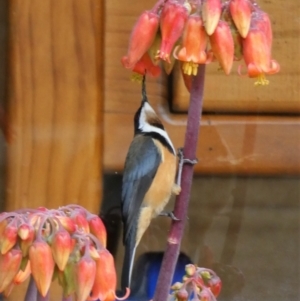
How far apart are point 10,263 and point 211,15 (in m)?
0.25

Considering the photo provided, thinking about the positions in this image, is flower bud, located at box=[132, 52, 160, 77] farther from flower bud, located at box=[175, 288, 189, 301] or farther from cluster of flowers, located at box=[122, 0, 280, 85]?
flower bud, located at box=[175, 288, 189, 301]

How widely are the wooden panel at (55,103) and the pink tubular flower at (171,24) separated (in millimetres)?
446

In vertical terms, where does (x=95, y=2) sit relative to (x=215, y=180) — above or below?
above

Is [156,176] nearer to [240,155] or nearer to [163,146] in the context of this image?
[163,146]

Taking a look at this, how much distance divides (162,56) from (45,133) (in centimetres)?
48

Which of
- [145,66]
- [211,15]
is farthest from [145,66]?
→ [211,15]

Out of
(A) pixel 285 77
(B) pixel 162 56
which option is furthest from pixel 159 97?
(B) pixel 162 56

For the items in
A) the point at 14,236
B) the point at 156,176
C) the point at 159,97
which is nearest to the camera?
the point at 14,236

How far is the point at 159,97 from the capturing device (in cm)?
98

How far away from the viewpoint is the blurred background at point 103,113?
0.98 metres

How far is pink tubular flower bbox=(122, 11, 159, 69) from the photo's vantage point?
0.57 metres

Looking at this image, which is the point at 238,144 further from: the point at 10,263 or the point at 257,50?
the point at 10,263

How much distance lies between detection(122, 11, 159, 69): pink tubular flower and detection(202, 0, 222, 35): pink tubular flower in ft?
0.17

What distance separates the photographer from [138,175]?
2.75ft
